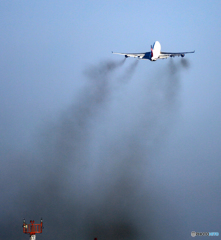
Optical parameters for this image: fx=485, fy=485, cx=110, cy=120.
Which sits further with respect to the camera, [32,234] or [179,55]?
[179,55]

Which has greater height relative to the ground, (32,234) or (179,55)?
(179,55)

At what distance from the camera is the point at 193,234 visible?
15250 cm

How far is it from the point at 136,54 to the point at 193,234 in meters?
59.0

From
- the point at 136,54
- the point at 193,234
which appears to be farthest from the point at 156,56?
the point at 193,234

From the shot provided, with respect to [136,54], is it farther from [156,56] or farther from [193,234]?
[193,234]

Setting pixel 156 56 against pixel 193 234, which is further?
pixel 193 234

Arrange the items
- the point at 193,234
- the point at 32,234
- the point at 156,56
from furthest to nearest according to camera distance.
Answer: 1. the point at 193,234
2. the point at 156,56
3. the point at 32,234

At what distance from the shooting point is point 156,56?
468ft

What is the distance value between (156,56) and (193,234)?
187ft

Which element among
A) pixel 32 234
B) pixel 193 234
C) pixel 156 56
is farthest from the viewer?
pixel 193 234

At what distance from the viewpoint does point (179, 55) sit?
145 m

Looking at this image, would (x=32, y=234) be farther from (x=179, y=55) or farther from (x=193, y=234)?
(x=179, y=55)

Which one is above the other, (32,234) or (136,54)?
(136,54)

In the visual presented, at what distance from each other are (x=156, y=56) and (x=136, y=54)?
291 inches
